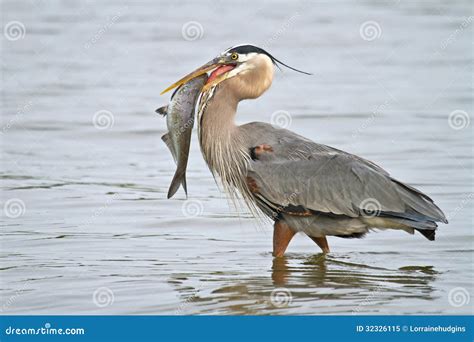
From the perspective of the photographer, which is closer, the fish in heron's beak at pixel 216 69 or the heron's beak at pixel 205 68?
the heron's beak at pixel 205 68

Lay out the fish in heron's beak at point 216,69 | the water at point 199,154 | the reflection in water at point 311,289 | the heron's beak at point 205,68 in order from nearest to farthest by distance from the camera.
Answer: the reflection in water at point 311,289
the water at point 199,154
the heron's beak at point 205,68
the fish in heron's beak at point 216,69

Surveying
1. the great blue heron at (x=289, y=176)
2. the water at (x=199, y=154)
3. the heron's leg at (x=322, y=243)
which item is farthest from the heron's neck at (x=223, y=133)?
the heron's leg at (x=322, y=243)

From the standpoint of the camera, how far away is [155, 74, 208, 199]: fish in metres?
7.30

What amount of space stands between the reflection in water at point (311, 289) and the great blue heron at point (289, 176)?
331mm

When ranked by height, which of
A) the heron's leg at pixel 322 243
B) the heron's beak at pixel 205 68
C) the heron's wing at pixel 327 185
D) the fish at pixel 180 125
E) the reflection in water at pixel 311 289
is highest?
the heron's beak at pixel 205 68

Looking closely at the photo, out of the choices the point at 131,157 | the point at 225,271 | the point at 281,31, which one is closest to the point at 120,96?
the point at 131,157

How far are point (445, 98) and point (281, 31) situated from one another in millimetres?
4513

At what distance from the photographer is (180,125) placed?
7.30 metres

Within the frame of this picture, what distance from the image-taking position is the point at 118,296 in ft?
21.0

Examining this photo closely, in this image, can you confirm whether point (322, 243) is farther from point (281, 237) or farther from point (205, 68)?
point (205, 68)

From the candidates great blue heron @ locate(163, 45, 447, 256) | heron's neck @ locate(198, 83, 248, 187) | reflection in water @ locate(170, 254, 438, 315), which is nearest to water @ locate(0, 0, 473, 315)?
reflection in water @ locate(170, 254, 438, 315)

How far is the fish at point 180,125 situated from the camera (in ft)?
23.9

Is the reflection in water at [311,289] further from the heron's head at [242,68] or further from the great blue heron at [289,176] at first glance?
the heron's head at [242,68]

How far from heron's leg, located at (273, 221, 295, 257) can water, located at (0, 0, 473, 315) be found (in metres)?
0.11
